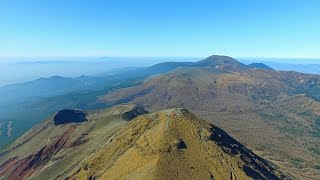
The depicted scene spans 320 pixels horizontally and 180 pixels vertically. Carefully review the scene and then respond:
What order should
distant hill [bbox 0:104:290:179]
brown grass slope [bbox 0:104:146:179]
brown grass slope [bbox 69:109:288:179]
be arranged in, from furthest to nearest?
brown grass slope [bbox 0:104:146:179], distant hill [bbox 0:104:290:179], brown grass slope [bbox 69:109:288:179]

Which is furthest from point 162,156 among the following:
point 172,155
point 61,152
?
point 61,152

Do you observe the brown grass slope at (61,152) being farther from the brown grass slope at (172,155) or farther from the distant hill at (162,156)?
the brown grass slope at (172,155)

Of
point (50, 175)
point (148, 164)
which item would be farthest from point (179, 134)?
point (50, 175)

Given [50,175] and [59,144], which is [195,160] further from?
A: [59,144]

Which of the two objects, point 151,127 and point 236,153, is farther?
point 151,127

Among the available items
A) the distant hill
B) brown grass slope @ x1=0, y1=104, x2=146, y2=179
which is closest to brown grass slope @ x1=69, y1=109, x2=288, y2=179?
the distant hill

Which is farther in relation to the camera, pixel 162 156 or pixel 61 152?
pixel 61 152

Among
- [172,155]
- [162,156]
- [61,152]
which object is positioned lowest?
[61,152]

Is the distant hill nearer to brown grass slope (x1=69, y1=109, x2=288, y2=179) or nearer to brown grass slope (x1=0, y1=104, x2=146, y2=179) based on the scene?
brown grass slope (x1=69, y1=109, x2=288, y2=179)

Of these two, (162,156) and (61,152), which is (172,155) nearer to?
(162,156)
